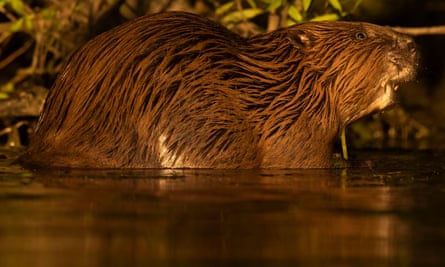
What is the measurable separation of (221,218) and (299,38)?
2.47m

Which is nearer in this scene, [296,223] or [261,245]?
[261,245]

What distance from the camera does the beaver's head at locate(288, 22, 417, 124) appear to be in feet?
21.5

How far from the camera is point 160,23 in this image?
630 cm

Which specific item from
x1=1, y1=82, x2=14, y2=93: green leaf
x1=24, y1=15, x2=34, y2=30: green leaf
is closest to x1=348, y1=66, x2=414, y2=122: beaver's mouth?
x1=24, y1=15, x2=34, y2=30: green leaf

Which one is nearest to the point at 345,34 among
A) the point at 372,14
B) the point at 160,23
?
the point at 160,23

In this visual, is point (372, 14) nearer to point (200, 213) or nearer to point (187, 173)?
point (187, 173)

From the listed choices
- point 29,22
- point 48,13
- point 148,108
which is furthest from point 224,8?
point 148,108

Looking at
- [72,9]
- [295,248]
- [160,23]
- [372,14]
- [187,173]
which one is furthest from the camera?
[372,14]

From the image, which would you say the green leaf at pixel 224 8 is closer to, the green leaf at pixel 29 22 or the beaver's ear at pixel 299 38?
the green leaf at pixel 29 22

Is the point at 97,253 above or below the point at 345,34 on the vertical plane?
below

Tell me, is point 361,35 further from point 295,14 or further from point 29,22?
point 29,22

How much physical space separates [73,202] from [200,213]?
23.0 inches

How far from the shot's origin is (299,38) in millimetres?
6539

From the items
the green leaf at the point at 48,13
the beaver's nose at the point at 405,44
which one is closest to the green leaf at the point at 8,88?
the green leaf at the point at 48,13
